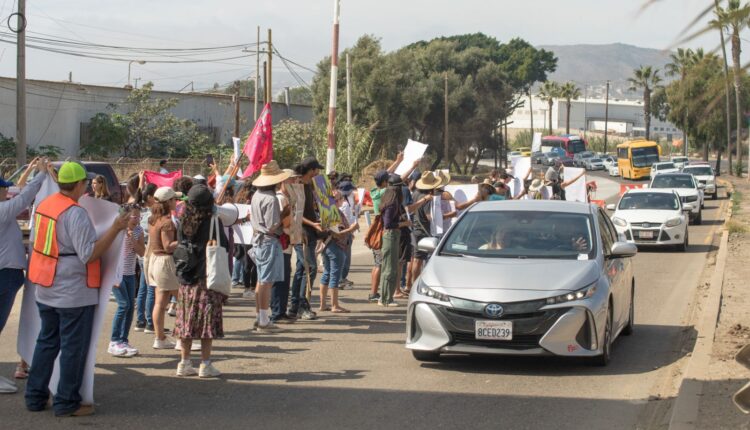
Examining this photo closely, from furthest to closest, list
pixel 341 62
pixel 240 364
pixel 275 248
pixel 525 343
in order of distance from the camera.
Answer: pixel 341 62
pixel 275 248
pixel 240 364
pixel 525 343

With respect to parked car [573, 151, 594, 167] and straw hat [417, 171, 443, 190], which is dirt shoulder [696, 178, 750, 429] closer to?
straw hat [417, 171, 443, 190]

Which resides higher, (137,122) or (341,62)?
(341,62)

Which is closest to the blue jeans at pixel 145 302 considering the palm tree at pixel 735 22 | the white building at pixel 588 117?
the palm tree at pixel 735 22

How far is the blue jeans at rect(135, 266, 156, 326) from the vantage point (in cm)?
1065

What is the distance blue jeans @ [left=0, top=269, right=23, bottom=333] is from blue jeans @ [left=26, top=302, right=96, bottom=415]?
2.17ft

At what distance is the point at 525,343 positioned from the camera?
8.46 m

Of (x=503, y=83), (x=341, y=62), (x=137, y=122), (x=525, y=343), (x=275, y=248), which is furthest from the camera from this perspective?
(x=503, y=83)

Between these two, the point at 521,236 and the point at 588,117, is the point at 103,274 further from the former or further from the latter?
the point at 588,117

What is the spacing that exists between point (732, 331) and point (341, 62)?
173ft

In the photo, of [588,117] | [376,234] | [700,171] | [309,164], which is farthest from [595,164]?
[588,117]

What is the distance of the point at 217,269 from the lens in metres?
8.37

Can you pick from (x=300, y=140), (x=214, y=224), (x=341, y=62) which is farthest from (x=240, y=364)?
(x=341, y=62)

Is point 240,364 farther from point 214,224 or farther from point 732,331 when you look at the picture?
point 732,331

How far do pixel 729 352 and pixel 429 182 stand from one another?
5.06 meters
